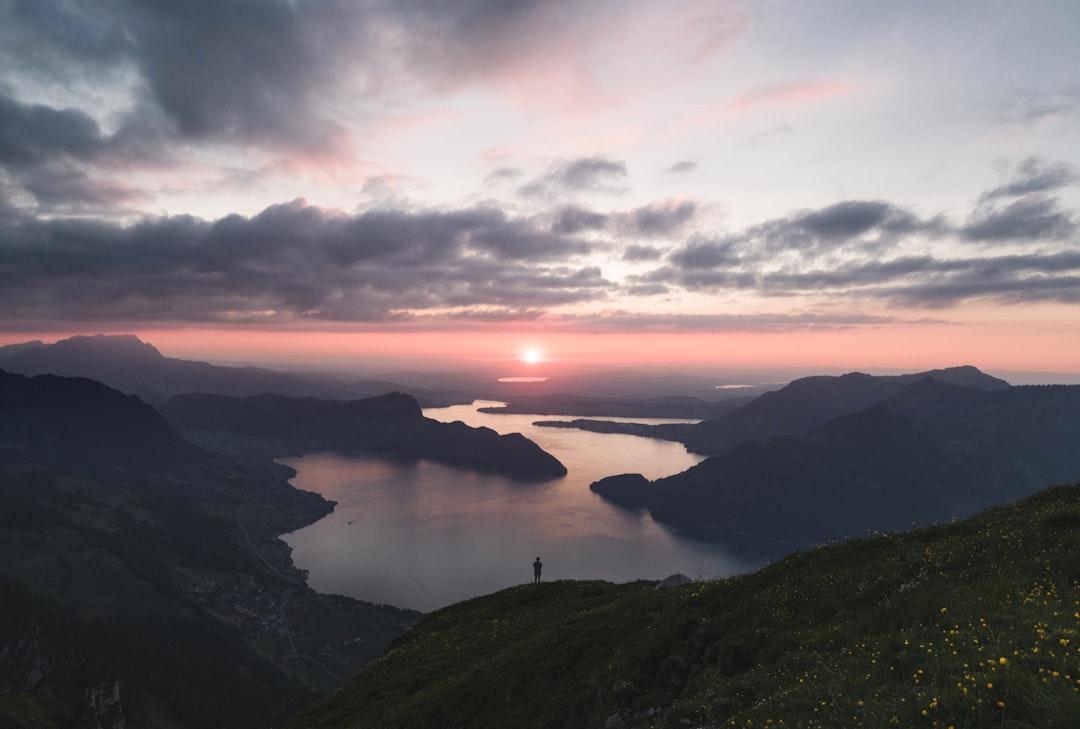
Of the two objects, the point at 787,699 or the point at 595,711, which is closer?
the point at 787,699

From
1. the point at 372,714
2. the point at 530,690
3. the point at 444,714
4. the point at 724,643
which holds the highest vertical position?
the point at 724,643

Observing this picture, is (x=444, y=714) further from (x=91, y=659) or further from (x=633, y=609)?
(x=91, y=659)

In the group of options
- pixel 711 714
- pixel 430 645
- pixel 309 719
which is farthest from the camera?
pixel 430 645

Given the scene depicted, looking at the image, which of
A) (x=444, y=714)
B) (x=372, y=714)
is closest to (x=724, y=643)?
(x=444, y=714)

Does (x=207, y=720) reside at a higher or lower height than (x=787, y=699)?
lower

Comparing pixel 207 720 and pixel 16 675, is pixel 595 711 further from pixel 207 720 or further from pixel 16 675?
pixel 16 675

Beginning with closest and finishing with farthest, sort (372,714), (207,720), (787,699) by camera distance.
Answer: (787,699), (372,714), (207,720)
